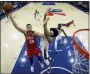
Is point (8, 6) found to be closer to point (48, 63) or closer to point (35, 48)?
point (35, 48)

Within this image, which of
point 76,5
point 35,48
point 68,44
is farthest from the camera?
point 76,5

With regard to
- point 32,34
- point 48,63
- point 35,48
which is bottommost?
point 48,63

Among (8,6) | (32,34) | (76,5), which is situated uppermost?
(8,6)

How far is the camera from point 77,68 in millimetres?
5297

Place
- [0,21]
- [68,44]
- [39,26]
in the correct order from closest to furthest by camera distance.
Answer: [68,44] < [39,26] < [0,21]

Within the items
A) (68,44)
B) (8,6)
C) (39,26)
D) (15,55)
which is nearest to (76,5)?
(39,26)

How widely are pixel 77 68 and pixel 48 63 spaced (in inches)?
42.4

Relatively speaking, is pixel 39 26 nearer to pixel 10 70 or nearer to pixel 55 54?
pixel 55 54

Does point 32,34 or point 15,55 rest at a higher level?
point 32,34

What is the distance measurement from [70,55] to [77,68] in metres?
1.56

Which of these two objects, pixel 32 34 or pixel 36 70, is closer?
pixel 32 34

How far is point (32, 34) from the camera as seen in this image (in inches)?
200

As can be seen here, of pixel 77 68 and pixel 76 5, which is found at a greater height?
pixel 77 68

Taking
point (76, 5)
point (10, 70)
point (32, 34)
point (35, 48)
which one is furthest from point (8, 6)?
point (76, 5)
